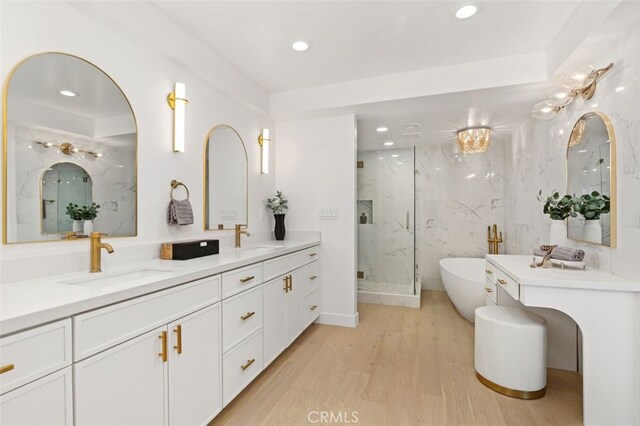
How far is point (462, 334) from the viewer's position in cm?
294

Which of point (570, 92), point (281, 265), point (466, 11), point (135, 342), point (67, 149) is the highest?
point (466, 11)

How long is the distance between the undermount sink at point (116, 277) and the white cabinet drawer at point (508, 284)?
6.37ft

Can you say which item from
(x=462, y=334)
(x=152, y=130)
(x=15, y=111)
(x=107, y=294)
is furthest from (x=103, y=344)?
(x=462, y=334)

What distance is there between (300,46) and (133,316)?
2.07 metres

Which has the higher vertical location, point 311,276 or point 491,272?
point 491,272

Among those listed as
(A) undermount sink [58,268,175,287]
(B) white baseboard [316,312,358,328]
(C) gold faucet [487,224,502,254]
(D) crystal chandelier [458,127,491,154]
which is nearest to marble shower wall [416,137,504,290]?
(C) gold faucet [487,224,502,254]

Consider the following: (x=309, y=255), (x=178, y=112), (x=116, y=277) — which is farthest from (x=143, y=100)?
(x=309, y=255)

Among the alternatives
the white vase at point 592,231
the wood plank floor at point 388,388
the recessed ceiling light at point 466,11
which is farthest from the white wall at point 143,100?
the white vase at point 592,231

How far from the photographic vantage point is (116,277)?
4.97 ft

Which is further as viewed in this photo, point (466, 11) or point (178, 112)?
point (178, 112)

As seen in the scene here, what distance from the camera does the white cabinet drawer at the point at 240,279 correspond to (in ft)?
5.57

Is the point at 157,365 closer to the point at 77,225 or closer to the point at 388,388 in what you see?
the point at 77,225

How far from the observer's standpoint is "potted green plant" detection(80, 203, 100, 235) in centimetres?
155

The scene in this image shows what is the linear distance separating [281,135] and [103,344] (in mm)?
2731
